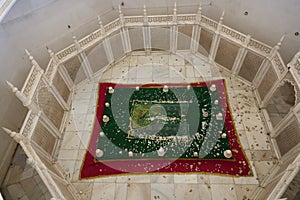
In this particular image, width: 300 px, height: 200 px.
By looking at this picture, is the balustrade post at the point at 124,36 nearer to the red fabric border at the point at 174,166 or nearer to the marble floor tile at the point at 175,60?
the marble floor tile at the point at 175,60

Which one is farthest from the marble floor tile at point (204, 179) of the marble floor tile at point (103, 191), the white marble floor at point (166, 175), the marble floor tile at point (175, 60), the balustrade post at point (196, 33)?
the balustrade post at point (196, 33)

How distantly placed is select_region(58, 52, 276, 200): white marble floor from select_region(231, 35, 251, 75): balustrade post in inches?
11.4

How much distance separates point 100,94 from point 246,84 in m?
3.93

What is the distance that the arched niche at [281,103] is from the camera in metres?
5.47

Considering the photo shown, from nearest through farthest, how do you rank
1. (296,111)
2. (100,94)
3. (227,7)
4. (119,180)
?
(296,111) < (119,180) < (227,7) < (100,94)

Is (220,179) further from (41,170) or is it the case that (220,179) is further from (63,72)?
(63,72)

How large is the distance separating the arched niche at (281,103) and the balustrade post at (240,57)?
1.11m

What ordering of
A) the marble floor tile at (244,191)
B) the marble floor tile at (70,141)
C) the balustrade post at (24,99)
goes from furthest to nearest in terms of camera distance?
the marble floor tile at (70,141)
the marble floor tile at (244,191)
the balustrade post at (24,99)

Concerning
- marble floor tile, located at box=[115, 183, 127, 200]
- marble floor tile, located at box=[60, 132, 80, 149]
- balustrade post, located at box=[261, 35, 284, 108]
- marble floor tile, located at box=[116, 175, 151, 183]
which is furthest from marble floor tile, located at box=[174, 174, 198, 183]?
balustrade post, located at box=[261, 35, 284, 108]

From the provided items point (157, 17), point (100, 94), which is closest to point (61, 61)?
point (100, 94)

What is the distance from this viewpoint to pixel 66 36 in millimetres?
5609

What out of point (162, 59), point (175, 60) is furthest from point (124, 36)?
point (175, 60)

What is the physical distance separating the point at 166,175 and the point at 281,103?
3.36 metres

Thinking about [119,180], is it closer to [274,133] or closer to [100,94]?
[100,94]
